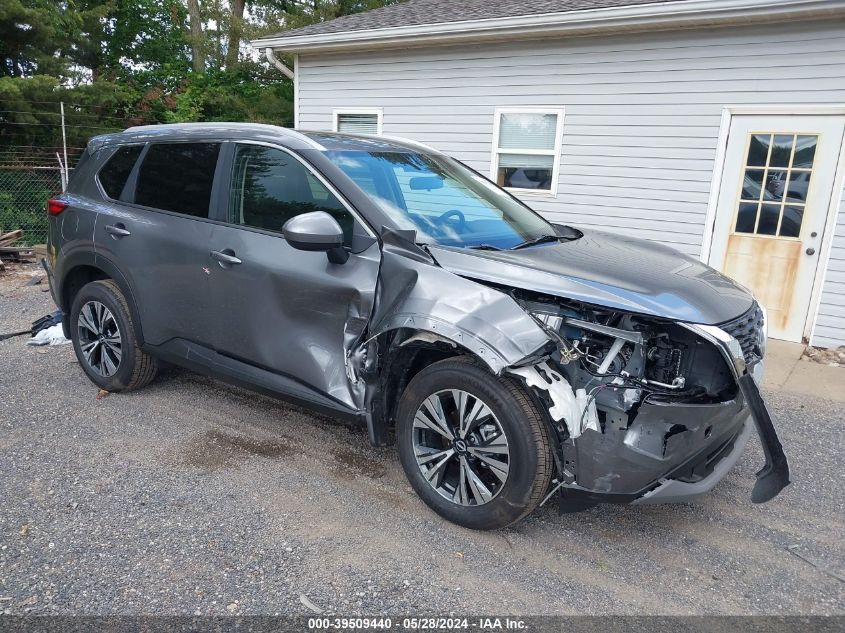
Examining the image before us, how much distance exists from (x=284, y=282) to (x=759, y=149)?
5513mm

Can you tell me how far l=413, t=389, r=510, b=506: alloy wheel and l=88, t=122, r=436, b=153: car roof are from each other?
1.57 meters

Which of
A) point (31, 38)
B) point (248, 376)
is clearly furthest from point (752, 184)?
point (31, 38)

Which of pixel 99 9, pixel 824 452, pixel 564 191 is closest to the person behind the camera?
pixel 824 452

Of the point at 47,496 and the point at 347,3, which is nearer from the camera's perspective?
the point at 47,496

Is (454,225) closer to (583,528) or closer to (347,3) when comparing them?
(583,528)

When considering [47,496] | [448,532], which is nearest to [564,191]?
[448,532]

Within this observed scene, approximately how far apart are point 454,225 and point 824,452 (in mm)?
2742

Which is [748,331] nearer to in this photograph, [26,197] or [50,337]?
[50,337]

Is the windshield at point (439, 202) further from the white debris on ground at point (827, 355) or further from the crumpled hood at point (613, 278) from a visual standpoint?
the white debris on ground at point (827, 355)

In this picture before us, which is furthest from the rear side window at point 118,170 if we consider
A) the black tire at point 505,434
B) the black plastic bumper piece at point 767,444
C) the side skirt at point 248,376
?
the black plastic bumper piece at point 767,444

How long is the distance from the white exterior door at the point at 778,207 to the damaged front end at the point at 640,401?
4451 mm

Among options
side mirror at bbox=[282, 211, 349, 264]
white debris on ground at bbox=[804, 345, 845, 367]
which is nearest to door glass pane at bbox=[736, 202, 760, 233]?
white debris on ground at bbox=[804, 345, 845, 367]

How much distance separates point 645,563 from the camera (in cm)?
280

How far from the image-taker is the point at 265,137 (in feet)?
11.8
